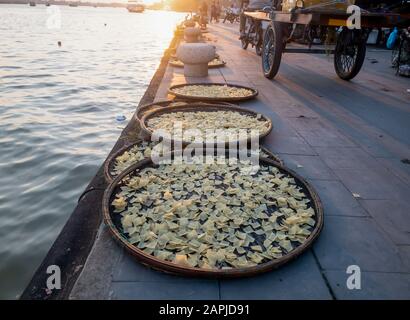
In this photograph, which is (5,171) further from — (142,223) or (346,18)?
(346,18)

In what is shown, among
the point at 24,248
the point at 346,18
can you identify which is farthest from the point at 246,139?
the point at 346,18

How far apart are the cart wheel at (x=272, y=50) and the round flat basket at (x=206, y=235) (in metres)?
5.20

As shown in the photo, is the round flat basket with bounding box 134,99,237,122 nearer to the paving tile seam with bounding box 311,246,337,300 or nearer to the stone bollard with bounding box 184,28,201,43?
the paving tile seam with bounding box 311,246,337,300

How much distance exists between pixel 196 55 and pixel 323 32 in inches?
125

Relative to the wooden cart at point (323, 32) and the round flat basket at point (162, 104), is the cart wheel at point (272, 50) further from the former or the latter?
the round flat basket at point (162, 104)

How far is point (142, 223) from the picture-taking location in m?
2.60

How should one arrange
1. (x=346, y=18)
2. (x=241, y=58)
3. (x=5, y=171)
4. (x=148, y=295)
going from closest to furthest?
(x=148, y=295) → (x=5, y=171) → (x=346, y=18) → (x=241, y=58)

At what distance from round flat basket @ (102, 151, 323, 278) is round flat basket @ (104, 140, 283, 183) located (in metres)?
0.43

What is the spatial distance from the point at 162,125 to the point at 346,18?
425 cm

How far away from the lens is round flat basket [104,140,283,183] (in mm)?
3523

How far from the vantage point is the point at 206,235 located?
8.09 feet

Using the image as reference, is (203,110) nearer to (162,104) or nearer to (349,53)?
(162,104)

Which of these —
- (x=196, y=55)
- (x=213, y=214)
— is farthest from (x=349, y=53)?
(x=213, y=214)

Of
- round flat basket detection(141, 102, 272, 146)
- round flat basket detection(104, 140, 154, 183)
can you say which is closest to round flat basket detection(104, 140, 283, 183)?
round flat basket detection(104, 140, 154, 183)
